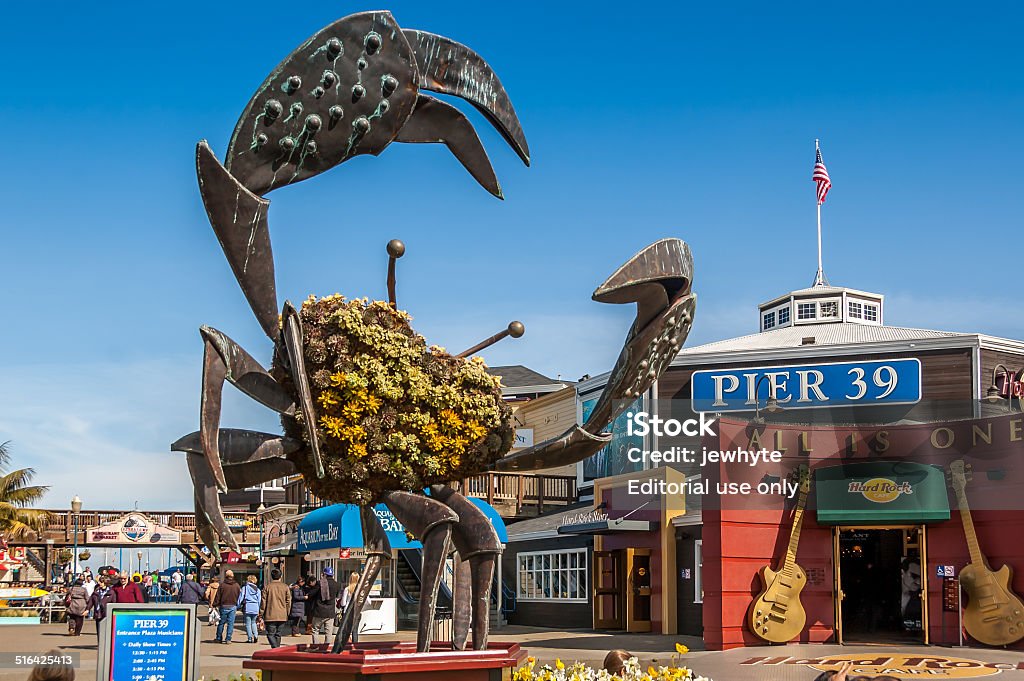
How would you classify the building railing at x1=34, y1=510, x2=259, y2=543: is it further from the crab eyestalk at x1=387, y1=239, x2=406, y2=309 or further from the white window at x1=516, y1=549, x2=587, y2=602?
the crab eyestalk at x1=387, y1=239, x2=406, y2=309

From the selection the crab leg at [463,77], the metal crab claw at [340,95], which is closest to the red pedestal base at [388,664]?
the metal crab claw at [340,95]

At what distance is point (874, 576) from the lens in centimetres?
2572

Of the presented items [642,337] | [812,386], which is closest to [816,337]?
[812,386]

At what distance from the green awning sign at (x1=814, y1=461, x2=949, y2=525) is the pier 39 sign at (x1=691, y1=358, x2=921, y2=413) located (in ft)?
17.3

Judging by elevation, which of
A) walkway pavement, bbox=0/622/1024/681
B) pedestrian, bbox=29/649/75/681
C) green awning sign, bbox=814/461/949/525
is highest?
green awning sign, bbox=814/461/949/525

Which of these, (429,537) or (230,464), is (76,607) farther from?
(429,537)

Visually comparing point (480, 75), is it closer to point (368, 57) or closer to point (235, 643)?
point (368, 57)

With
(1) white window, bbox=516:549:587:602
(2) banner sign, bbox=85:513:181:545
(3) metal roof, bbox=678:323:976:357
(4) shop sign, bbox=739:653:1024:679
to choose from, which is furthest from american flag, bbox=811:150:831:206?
(2) banner sign, bbox=85:513:181:545

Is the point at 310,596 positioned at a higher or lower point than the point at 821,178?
lower

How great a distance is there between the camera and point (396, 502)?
9.41m

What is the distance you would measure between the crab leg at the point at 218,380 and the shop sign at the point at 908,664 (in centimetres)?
1017

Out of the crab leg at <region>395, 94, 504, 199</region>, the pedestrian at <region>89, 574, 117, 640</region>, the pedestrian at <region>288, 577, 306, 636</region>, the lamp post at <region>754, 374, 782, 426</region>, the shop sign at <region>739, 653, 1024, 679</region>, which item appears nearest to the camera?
the crab leg at <region>395, 94, 504, 199</region>

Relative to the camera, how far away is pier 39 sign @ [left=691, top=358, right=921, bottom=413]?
2719 centimetres

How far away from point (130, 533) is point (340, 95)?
36.4m
